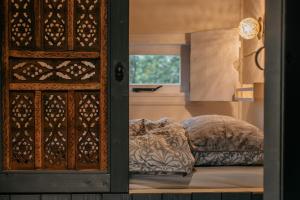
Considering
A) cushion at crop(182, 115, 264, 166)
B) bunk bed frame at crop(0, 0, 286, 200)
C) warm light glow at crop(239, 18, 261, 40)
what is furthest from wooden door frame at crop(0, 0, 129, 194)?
warm light glow at crop(239, 18, 261, 40)

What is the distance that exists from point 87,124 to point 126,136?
187 mm

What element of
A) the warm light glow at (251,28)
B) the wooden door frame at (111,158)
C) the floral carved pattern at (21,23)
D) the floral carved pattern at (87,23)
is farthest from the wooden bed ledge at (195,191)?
the warm light glow at (251,28)

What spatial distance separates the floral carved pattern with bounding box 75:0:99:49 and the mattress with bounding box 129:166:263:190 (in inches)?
33.4

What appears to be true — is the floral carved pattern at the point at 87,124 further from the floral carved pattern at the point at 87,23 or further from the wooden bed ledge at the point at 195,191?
the wooden bed ledge at the point at 195,191

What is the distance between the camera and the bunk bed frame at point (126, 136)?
1.52 m

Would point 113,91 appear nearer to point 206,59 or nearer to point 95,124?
point 95,124

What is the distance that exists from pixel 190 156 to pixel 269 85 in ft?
3.16

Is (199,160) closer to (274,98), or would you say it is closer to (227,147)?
(227,147)

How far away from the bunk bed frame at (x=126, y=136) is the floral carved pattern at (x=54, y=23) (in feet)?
0.68

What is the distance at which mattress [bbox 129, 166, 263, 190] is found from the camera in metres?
2.33

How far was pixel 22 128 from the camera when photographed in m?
1.92

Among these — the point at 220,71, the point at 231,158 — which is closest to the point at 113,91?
the point at 231,158

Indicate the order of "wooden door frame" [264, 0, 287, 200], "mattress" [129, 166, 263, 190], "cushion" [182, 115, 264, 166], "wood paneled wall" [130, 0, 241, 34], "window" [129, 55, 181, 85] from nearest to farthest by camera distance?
"wooden door frame" [264, 0, 287, 200], "mattress" [129, 166, 263, 190], "cushion" [182, 115, 264, 166], "wood paneled wall" [130, 0, 241, 34], "window" [129, 55, 181, 85]

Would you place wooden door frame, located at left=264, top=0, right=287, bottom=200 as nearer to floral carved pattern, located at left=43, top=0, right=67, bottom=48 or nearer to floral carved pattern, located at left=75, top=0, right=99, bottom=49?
floral carved pattern, located at left=75, top=0, right=99, bottom=49
